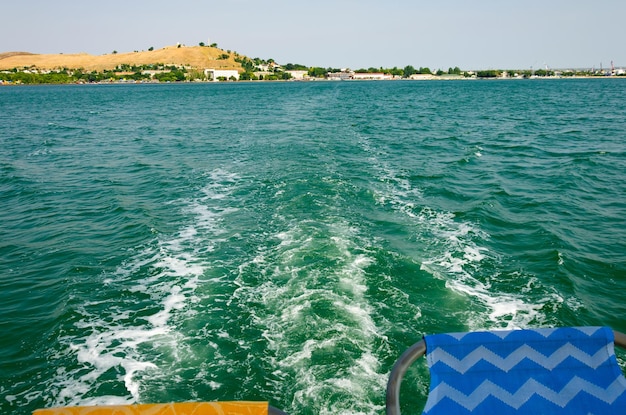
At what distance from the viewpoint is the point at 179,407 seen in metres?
3.17

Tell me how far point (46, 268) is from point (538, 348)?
14890mm

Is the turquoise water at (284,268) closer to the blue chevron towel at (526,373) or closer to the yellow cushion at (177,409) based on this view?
the blue chevron towel at (526,373)

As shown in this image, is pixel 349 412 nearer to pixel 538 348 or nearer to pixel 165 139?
pixel 538 348

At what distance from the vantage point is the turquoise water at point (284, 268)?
848 cm

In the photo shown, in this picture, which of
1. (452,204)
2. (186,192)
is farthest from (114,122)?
(452,204)

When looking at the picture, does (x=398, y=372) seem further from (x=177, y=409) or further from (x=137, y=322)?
(x=137, y=322)

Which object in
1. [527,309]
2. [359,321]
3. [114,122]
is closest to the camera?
[359,321]

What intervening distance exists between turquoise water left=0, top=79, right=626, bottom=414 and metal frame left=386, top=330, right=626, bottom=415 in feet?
14.2

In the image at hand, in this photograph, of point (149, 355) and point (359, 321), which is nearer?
point (149, 355)

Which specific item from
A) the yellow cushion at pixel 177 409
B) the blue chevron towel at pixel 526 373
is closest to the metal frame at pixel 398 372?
the blue chevron towel at pixel 526 373

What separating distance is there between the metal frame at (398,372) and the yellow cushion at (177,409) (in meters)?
0.99

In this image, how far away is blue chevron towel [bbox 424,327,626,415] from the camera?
3775 mm

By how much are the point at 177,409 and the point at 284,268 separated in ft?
30.6

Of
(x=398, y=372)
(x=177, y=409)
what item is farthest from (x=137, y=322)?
(x=398, y=372)
